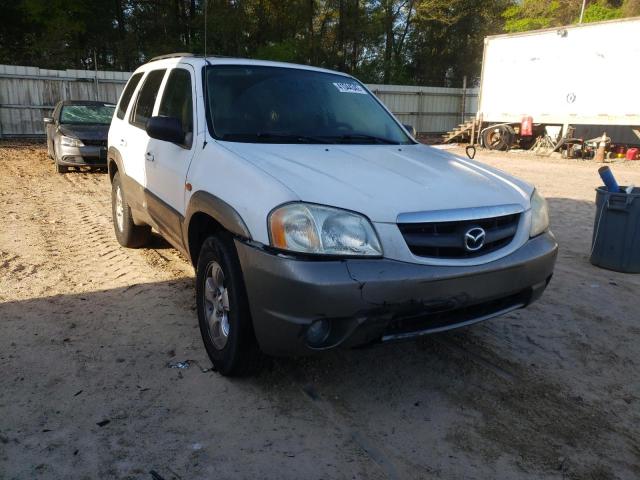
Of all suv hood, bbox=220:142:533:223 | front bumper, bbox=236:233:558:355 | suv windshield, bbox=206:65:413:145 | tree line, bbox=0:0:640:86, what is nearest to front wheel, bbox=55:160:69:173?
suv windshield, bbox=206:65:413:145

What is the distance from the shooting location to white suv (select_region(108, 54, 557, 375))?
252 cm

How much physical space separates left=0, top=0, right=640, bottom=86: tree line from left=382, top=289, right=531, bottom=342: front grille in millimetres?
26709

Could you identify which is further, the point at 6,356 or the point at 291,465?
the point at 6,356

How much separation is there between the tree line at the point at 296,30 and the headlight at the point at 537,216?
26.4 meters

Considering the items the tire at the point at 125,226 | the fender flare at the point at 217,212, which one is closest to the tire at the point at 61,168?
the tire at the point at 125,226

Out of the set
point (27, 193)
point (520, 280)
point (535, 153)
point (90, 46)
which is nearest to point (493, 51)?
point (535, 153)

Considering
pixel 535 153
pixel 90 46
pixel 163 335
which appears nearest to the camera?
pixel 163 335

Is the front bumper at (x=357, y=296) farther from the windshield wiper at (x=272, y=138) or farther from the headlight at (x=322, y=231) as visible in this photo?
the windshield wiper at (x=272, y=138)

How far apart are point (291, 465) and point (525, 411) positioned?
4.34 ft

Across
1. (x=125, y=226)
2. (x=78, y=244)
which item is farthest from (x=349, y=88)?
(x=78, y=244)

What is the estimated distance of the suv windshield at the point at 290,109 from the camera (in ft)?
11.6

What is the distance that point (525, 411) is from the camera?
2904 mm

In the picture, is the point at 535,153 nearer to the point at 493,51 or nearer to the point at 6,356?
the point at 493,51

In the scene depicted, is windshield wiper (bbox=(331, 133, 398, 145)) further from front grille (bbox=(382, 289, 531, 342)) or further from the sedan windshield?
the sedan windshield
